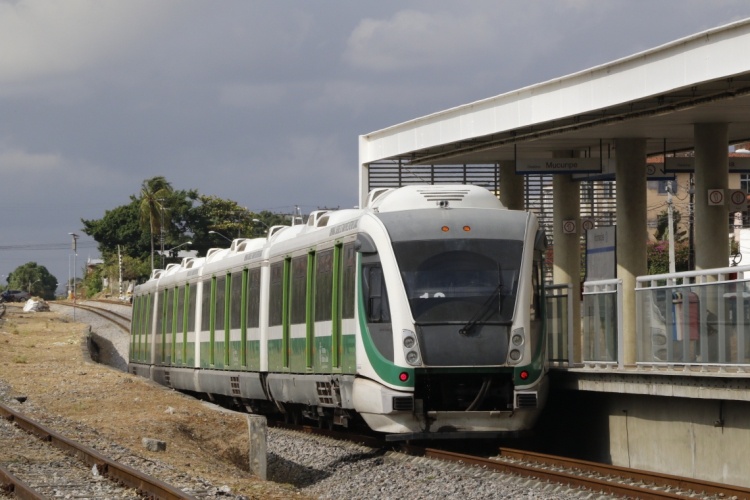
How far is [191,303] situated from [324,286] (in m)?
10.8

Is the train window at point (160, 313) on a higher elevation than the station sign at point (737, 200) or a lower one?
lower

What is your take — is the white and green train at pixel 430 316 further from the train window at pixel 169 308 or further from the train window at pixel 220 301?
the train window at pixel 169 308

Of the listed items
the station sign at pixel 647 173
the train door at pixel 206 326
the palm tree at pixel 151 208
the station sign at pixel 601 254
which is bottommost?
the train door at pixel 206 326

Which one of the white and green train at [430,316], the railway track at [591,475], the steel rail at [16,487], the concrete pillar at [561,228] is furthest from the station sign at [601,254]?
the steel rail at [16,487]

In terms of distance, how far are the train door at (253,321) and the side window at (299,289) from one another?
220 cm

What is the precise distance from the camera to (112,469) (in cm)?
1209

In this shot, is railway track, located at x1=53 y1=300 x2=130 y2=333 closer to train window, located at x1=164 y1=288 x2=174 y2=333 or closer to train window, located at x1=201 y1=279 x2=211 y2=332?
train window, located at x1=164 y1=288 x2=174 y2=333

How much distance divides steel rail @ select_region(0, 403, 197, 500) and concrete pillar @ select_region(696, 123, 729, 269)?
9844 millimetres

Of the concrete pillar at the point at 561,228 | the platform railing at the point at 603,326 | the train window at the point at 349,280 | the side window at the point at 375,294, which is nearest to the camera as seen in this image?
the side window at the point at 375,294

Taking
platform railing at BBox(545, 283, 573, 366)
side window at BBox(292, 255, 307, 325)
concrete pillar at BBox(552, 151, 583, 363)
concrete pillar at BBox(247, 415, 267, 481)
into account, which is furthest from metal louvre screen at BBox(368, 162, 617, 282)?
concrete pillar at BBox(247, 415, 267, 481)

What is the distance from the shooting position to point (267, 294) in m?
20.6

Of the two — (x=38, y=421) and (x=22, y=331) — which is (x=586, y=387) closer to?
(x=38, y=421)

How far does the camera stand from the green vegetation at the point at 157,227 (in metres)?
97.8

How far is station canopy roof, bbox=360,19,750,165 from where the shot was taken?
15.3m
